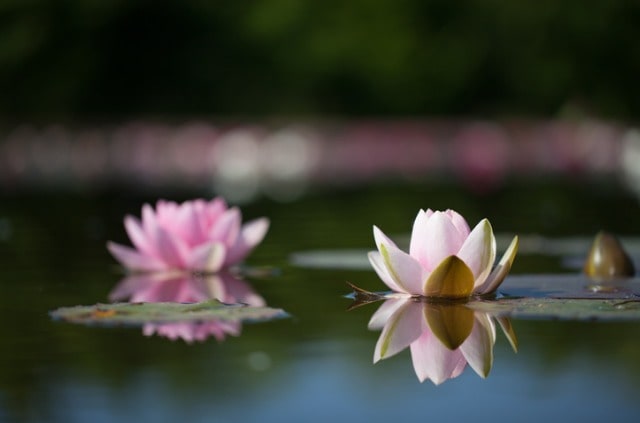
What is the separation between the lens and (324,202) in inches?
413

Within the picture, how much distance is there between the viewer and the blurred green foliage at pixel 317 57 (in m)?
24.1

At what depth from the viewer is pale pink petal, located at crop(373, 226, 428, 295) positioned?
356cm

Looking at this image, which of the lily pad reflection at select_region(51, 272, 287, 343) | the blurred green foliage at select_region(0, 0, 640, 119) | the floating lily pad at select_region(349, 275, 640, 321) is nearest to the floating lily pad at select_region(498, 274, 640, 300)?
the floating lily pad at select_region(349, 275, 640, 321)

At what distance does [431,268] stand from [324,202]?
684 centimetres

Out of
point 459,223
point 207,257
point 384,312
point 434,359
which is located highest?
point 207,257

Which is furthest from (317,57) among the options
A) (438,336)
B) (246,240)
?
(438,336)

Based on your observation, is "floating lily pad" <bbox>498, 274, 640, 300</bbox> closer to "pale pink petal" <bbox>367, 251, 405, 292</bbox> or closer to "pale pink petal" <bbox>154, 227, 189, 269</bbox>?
"pale pink petal" <bbox>367, 251, 405, 292</bbox>

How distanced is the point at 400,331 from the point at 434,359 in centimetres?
36

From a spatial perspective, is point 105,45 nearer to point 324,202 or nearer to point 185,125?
point 185,125

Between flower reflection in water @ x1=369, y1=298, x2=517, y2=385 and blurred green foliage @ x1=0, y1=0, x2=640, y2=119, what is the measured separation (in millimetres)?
19727

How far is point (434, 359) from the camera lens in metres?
2.83

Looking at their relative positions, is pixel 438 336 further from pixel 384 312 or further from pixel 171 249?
pixel 171 249

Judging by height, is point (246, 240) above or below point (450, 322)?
above

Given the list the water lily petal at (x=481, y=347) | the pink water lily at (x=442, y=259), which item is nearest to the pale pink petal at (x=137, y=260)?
the pink water lily at (x=442, y=259)
